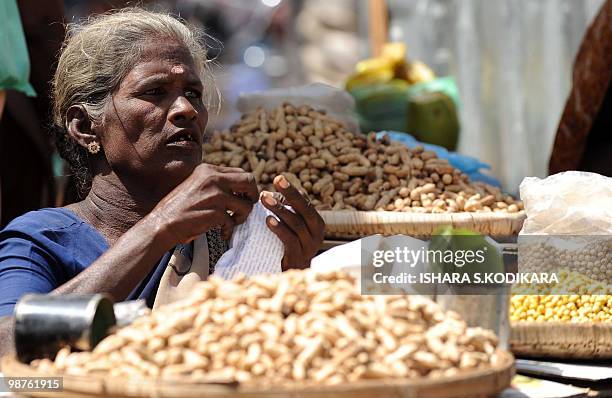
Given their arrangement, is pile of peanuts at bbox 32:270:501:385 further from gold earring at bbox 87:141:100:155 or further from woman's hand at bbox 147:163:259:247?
gold earring at bbox 87:141:100:155

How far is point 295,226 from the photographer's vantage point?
220cm

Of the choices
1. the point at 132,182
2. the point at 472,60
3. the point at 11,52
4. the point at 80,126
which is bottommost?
the point at 132,182

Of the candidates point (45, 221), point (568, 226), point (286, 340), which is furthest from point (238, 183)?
point (568, 226)

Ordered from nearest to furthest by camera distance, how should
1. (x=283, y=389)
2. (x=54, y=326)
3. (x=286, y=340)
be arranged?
(x=283, y=389) < (x=286, y=340) < (x=54, y=326)

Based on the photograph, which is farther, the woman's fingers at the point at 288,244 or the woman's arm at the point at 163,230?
the woman's fingers at the point at 288,244

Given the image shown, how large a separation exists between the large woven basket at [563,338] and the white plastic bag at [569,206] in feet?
1.73

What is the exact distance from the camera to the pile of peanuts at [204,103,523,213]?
2797 millimetres

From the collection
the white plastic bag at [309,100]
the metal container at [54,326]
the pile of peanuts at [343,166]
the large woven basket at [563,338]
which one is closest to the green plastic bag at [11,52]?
the pile of peanuts at [343,166]

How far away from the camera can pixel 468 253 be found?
5.98 ft

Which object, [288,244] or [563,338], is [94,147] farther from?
[563,338]

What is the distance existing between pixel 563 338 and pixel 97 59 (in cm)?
138

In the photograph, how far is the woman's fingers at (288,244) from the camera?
218 centimetres

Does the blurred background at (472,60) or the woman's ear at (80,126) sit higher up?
the blurred background at (472,60)

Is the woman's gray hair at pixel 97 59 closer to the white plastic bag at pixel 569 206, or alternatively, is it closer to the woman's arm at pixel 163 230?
the woman's arm at pixel 163 230
